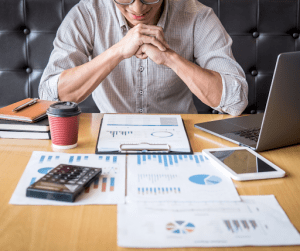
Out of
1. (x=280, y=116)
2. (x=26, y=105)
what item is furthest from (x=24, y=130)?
(x=280, y=116)

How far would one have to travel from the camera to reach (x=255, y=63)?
175cm

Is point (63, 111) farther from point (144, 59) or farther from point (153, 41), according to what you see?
point (144, 59)

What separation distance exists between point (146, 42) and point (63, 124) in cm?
52

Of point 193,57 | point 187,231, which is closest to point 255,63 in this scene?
point 193,57

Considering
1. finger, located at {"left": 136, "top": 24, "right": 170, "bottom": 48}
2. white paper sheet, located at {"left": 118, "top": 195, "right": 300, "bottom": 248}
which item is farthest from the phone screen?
finger, located at {"left": 136, "top": 24, "right": 170, "bottom": 48}

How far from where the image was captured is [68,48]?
4.27ft

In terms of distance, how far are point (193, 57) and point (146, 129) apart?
27.9 inches

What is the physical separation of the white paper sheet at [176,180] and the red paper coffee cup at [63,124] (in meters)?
0.16

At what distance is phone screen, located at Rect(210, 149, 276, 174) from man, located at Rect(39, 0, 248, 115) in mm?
415

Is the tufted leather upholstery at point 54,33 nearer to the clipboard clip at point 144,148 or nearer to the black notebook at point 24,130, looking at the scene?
the black notebook at point 24,130

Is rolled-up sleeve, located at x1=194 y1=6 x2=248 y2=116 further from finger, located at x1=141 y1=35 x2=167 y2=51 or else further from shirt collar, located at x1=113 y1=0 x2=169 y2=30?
finger, located at x1=141 y1=35 x2=167 y2=51

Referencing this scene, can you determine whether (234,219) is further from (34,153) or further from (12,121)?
(12,121)

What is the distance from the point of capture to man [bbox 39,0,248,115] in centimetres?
119

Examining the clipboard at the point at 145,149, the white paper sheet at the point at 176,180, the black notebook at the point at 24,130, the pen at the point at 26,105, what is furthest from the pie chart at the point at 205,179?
the pen at the point at 26,105
